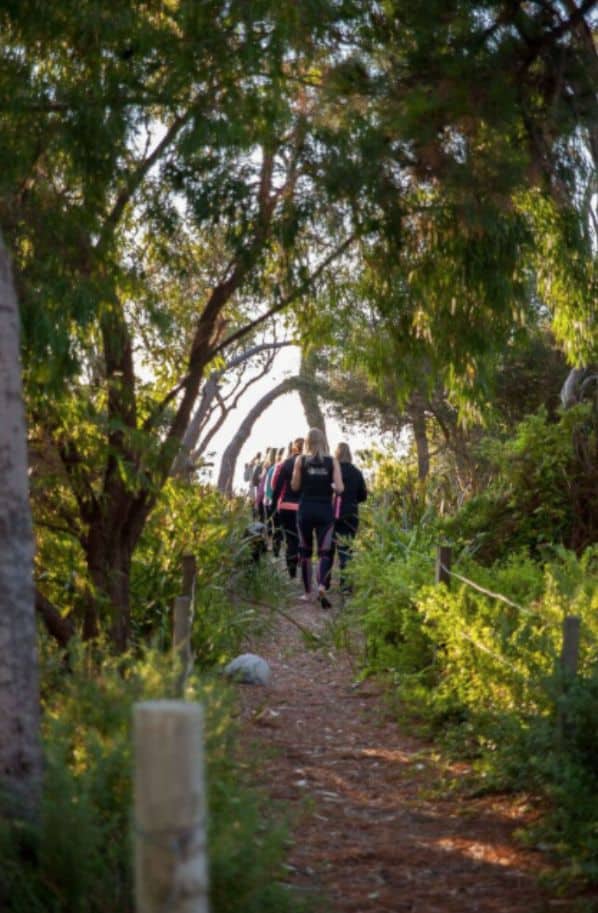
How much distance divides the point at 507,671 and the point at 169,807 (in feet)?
14.8

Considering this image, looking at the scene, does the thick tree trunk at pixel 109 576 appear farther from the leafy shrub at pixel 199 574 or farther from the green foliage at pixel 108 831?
the green foliage at pixel 108 831

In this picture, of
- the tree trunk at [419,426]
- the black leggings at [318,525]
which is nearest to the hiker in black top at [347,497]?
the black leggings at [318,525]

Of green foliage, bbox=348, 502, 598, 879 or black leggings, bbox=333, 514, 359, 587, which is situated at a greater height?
black leggings, bbox=333, 514, 359, 587

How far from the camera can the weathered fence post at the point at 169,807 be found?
244 centimetres

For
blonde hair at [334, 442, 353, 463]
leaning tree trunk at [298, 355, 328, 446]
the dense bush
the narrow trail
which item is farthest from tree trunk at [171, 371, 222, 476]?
leaning tree trunk at [298, 355, 328, 446]

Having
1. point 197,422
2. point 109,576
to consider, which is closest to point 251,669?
point 109,576

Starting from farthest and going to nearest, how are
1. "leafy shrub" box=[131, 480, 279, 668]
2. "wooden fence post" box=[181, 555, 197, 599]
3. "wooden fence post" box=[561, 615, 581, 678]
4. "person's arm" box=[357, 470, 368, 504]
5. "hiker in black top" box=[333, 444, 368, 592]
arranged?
"person's arm" box=[357, 470, 368, 504]
"hiker in black top" box=[333, 444, 368, 592]
"leafy shrub" box=[131, 480, 279, 668]
"wooden fence post" box=[181, 555, 197, 599]
"wooden fence post" box=[561, 615, 581, 678]

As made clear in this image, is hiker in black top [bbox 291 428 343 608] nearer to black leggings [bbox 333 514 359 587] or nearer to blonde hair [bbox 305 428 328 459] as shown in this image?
blonde hair [bbox 305 428 328 459]

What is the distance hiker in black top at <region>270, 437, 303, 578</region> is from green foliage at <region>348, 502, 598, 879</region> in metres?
3.30

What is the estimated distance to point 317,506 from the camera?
1364 cm

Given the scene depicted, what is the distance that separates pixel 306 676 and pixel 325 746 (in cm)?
246

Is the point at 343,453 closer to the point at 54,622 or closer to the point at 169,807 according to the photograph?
the point at 54,622

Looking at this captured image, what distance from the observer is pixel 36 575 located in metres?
8.39

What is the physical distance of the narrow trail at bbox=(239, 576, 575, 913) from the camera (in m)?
5.46
